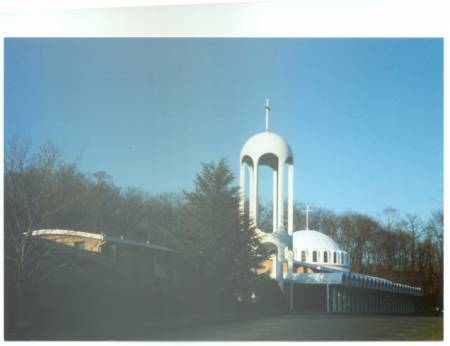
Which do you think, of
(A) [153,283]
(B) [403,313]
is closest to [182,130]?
(A) [153,283]

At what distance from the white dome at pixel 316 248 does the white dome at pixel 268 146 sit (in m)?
10.1

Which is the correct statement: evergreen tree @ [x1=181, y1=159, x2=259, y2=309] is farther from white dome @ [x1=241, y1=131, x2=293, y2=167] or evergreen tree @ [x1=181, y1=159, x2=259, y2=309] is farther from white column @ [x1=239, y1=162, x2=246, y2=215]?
white dome @ [x1=241, y1=131, x2=293, y2=167]

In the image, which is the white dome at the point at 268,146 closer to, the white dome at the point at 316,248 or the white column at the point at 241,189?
the white column at the point at 241,189

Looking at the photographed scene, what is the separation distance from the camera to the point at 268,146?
25.0m

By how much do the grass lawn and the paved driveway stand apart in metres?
0.22

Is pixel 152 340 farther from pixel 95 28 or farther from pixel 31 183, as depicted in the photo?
pixel 95 28

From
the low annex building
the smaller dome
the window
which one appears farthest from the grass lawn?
the smaller dome

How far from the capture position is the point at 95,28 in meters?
16.6

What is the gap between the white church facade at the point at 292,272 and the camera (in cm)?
2516

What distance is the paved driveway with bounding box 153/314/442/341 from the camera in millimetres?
16703

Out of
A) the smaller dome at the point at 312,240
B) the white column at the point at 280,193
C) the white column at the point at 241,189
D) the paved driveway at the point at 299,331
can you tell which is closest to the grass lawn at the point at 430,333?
the paved driveway at the point at 299,331

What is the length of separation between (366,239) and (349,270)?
5336mm

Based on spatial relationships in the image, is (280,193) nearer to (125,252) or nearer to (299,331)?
(125,252)

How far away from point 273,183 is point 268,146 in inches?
147
